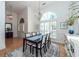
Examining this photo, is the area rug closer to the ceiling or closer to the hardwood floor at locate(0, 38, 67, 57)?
the hardwood floor at locate(0, 38, 67, 57)

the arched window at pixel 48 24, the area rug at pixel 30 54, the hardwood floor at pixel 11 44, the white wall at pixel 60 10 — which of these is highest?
the white wall at pixel 60 10

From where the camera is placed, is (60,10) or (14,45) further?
(14,45)

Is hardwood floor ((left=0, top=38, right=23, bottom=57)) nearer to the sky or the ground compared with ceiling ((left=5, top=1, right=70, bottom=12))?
nearer to the ground

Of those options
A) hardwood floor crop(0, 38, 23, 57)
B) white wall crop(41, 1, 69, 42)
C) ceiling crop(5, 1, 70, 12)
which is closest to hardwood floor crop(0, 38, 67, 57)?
hardwood floor crop(0, 38, 23, 57)

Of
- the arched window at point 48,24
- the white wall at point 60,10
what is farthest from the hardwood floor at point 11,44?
the white wall at point 60,10

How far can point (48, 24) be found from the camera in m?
2.54

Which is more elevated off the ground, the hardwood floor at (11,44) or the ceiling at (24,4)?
the ceiling at (24,4)

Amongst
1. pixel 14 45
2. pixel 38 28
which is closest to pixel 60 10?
pixel 38 28

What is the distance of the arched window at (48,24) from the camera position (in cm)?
251

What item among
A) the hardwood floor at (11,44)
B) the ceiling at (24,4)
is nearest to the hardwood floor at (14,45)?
the hardwood floor at (11,44)

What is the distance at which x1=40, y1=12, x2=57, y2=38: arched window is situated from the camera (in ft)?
8.23

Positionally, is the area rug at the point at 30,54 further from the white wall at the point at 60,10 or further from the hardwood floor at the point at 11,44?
the white wall at the point at 60,10

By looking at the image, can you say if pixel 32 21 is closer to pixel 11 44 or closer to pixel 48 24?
pixel 48 24

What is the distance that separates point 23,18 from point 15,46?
63cm
